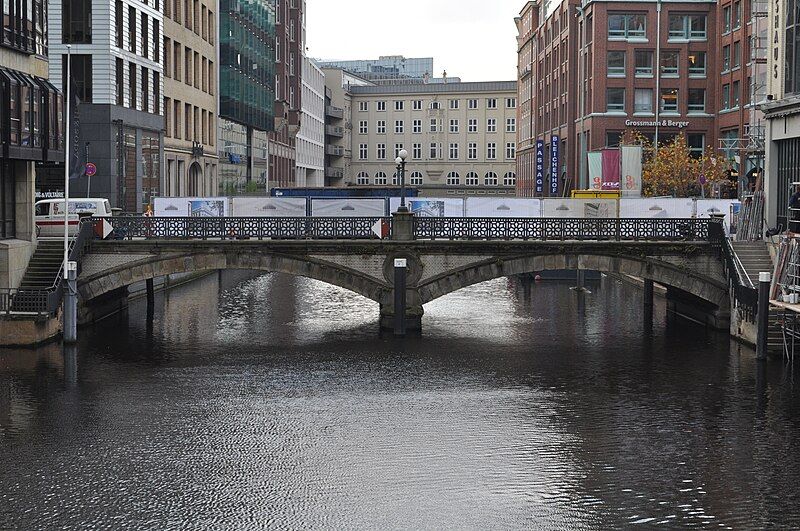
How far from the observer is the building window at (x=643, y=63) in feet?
314

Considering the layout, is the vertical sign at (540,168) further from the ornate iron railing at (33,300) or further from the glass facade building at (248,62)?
the ornate iron railing at (33,300)

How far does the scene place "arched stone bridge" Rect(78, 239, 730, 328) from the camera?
45.7 meters

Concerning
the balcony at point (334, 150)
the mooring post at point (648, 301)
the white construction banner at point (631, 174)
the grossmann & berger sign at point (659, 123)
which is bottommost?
the mooring post at point (648, 301)

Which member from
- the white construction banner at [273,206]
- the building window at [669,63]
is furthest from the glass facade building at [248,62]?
the white construction banner at [273,206]

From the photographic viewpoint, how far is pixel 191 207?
51844 millimetres

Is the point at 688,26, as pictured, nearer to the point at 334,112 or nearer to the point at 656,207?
the point at 656,207

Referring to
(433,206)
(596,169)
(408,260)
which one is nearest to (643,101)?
(596,169)

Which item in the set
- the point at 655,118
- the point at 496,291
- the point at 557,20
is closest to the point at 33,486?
the point at 496,291

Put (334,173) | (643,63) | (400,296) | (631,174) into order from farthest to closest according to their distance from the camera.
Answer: (334,173)
(643,63)
(631,174)
(400,296)

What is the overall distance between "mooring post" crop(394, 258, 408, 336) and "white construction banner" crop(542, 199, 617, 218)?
10.3 meters

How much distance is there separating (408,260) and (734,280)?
12245 mm

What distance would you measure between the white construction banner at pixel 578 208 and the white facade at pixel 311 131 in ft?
313

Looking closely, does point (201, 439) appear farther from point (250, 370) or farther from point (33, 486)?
point (250, 370)

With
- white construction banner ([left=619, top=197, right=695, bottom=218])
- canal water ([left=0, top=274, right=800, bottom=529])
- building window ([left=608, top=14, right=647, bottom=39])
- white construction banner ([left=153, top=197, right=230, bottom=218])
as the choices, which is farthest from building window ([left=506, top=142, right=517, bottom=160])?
canal water ([left=0, top=274, right=800, bottom=529])
